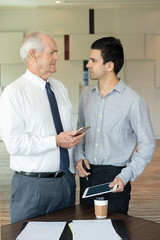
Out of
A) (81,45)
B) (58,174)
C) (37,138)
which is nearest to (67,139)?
(37,138)

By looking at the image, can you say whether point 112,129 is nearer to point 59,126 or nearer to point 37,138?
point 59,126

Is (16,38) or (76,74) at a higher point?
(16,38)

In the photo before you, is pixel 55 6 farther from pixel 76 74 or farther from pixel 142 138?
pixel 142 138

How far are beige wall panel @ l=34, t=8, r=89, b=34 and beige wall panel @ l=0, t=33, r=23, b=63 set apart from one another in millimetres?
963

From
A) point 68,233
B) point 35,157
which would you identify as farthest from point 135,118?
point 68,233

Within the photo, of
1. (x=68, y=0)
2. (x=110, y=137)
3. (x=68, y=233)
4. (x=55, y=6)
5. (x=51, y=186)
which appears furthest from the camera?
(x=55, y=6)

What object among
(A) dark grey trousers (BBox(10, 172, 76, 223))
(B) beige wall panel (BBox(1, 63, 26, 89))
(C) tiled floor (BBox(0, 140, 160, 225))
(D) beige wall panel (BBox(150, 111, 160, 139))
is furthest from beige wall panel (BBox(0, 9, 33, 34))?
(A) dark grey trousers (BBox(10, 172, 76, 223))

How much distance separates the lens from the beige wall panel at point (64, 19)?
464 inches

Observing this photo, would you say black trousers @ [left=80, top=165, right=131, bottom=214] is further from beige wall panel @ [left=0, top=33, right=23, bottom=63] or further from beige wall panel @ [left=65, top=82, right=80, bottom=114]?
beige wall panel @ [left=0, top=33, right=23, bottom=63]

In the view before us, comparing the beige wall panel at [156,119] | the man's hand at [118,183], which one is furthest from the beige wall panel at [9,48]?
the man's hand at [118,183]

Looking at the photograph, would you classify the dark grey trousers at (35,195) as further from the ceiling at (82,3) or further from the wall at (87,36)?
the wall at (87,36)

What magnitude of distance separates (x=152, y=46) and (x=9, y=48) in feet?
14.9

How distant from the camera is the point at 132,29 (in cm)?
1177

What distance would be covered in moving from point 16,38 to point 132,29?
12.0ft
